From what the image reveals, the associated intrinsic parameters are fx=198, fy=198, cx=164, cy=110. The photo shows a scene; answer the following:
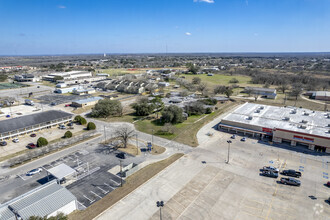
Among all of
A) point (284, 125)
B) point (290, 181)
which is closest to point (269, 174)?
point (290, 181)

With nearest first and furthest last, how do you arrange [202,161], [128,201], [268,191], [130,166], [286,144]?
[128,201] → [268,191] → [130,166] → [202,161] → [286,144]

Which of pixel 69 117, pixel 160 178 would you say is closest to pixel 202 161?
pixel 160 178

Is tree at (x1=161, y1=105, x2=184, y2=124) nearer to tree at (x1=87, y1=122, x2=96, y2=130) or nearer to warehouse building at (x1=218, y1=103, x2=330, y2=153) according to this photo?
warehouse building at (x1=218, y1=103, x2=330, y2=153)

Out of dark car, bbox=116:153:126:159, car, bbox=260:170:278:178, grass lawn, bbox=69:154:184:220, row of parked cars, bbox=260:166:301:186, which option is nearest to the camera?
grass lawn, bbox=69:154:184:220

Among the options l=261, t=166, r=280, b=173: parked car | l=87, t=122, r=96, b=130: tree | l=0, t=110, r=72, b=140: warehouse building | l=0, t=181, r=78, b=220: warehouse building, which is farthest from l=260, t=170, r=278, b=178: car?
l=0, t=110, r=72, b=140: warehouse building

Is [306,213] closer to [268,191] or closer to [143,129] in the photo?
[268,191]

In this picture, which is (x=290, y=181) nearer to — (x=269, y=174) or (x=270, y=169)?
(x=269, y=174)

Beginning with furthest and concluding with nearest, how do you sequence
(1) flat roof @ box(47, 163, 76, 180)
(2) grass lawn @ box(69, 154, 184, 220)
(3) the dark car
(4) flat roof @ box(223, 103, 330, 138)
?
(4) flat roof @ box(223, 103, 330, 138)
(3) the dark car
(1) flat roof @ box(47, 163, 76, 180)
(2) grass lawn @ box(69, 154, 184, 220)
